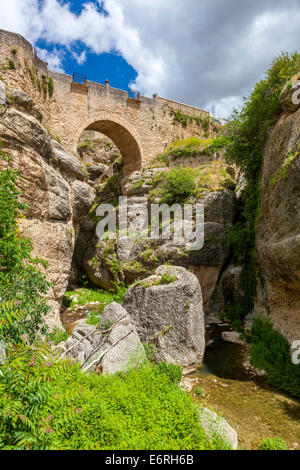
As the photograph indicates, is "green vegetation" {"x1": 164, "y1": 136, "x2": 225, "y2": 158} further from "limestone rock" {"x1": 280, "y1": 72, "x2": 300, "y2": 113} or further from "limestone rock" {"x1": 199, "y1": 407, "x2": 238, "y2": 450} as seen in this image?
"limestone rock" {"x1": 199, "y1": 407, "x2": 238, "y2": 450}

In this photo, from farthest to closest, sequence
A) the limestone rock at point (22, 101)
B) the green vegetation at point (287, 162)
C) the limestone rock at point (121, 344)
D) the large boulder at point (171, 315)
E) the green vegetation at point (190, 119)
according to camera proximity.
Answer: the green vegetation at point (190, 119) → the limestone rock at point (22, 101) → the large boulder at point (171, 315) → the green vegetation at point (287, 162) → the limestone rock at point (121, 344)

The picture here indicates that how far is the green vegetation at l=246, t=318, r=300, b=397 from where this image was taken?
627 centimetres

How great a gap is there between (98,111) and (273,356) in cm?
1708

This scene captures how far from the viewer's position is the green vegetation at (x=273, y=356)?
627cm

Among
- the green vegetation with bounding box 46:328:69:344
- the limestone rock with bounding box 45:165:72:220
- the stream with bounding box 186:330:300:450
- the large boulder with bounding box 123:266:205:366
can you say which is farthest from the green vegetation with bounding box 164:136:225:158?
the green vegetation with bounding box 46:328:69:344

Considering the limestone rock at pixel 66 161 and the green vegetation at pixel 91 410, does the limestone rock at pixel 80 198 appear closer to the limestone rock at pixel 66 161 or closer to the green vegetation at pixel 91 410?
the limestone rock at pixel 66 161

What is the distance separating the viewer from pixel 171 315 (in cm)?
736

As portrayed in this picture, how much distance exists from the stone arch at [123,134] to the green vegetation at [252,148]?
8.24 meters

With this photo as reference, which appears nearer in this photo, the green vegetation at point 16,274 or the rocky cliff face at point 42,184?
the green vegetation at point 16,274

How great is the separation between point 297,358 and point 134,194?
12848 millimetres

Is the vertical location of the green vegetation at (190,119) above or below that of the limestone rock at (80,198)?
above

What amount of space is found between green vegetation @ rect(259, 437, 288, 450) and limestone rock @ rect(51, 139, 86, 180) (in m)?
12.2

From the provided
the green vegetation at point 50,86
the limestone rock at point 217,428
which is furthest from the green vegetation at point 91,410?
the green vegetation at point 50,86

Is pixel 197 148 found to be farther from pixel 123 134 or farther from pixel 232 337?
pixel 232 337
